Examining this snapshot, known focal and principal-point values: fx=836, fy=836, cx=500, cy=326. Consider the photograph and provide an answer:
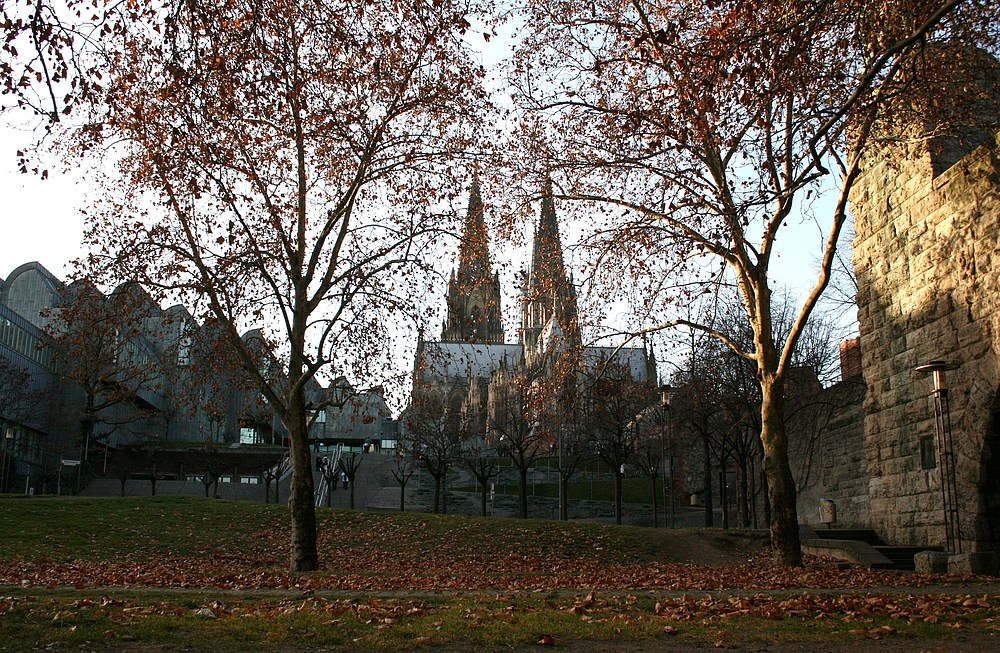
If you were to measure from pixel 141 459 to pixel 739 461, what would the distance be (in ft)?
142

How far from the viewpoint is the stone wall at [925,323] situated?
14.2 metres

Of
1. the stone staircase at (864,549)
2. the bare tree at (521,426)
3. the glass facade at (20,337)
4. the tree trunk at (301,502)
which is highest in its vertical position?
the glass facade at (20,337)

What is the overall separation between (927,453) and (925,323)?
252 cm

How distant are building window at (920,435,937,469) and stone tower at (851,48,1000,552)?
0.06 feet

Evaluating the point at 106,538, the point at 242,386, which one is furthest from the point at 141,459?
the point at 242,386

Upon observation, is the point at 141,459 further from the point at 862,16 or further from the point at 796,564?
the point at 862,16

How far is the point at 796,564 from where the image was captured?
570 inches

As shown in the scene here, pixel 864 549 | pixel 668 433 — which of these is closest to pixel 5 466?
pixel 668 433

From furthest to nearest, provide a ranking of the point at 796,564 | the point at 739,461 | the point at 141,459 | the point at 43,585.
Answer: the point at 141,459, the point at 739,461, the point at 796,564, the point at 43,585

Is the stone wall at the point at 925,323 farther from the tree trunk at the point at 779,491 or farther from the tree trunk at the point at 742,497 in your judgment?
the tree trunk at the point at 742,497

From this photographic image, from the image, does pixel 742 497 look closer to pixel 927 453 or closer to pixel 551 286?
pixel 927 453

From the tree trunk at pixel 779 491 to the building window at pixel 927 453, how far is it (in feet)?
10.7

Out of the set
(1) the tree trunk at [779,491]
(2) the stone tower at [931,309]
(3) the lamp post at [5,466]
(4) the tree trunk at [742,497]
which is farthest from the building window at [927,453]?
(3) the lamp post at [5,466]

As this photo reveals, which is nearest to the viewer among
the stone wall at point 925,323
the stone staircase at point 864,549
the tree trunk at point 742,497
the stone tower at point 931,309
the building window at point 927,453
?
the stone tower at point 931,309
